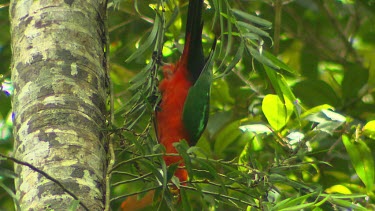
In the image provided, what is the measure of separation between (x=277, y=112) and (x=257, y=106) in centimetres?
57

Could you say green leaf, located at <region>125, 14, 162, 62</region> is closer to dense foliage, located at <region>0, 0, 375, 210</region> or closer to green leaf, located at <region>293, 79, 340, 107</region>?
dense foliage, located at <region>0, 0, 375, 210</region>

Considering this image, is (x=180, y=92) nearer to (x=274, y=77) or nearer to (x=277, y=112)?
(x=277, y=112)

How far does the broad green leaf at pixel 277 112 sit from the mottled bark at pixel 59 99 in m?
0.69

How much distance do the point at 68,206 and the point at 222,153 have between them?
1.37m

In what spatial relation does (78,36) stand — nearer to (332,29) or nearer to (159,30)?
(159,30)

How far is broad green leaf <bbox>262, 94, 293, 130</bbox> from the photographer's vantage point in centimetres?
220

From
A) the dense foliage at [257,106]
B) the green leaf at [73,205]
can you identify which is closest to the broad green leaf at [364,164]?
the dense foliage at [257,106]

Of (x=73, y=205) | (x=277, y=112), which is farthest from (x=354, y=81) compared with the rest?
(x=73, y=205)

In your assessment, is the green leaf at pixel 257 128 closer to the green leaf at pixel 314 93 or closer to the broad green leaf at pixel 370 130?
the broad green leaf at pixel 370 130

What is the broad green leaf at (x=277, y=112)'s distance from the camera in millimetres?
2201

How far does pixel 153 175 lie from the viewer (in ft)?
5.46

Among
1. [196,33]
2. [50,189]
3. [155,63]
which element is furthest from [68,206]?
[196,33]

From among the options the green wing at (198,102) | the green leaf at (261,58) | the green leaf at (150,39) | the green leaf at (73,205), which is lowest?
the green leaf at (73,205)

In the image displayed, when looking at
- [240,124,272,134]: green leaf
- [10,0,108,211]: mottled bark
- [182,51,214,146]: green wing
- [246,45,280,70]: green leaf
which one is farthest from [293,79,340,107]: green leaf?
[10,0,108,211]: mottled bark
